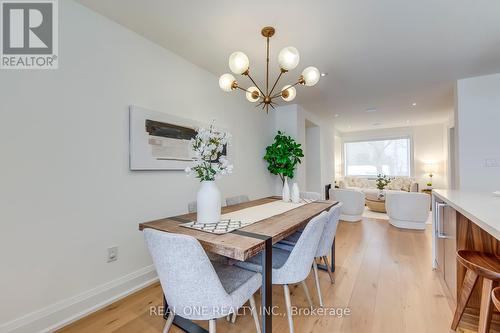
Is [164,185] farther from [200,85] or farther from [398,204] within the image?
[398,204]

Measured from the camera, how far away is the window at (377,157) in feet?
23.2

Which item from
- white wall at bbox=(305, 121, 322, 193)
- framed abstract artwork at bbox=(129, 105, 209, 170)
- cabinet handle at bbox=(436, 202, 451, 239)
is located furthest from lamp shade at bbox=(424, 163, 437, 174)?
framed abstract artwork at bbox=(129, 105, 209, 170)

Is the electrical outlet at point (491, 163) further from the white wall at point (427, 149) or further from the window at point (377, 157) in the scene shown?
the window at point (377, 157)

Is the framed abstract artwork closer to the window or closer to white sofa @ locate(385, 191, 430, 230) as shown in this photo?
white sofa @ locate(385, 191, 430, 230)

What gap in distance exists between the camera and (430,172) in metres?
6.50

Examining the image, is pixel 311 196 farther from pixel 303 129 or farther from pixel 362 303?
pixel 303 129

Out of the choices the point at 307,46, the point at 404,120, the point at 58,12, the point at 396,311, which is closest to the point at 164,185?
the point at 58,12

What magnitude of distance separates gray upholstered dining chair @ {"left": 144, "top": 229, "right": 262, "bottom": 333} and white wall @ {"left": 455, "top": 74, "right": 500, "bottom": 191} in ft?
12.3

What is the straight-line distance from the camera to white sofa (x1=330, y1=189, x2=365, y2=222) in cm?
443

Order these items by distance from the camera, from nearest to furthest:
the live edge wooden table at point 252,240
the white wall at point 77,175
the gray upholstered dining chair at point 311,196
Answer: the live edge wooden table at point 252,240 < the white wall at point 77,175 < the gray upholstered dining chair at point 311,196

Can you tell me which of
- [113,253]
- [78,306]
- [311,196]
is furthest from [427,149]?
[78,306]

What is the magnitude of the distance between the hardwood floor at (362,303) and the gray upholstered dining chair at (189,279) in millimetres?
598

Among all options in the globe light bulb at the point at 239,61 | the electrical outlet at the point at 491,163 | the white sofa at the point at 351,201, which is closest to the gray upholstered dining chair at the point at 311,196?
the globe light bulb at the point at 239,61

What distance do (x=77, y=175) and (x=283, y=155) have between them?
Result: 9.51ft
